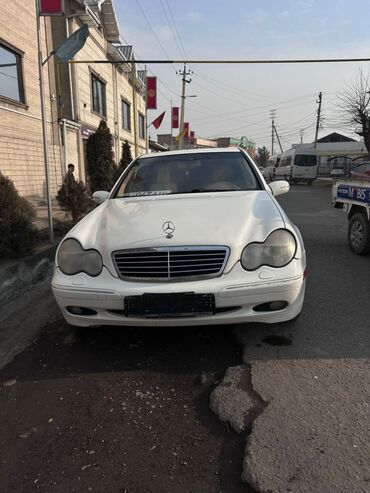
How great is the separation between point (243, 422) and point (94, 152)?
634 inches

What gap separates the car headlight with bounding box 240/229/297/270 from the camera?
3.17 m

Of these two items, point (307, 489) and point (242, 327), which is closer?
point (307, 489)

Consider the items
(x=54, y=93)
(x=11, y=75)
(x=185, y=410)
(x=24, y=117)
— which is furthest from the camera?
(x=54, y=93)

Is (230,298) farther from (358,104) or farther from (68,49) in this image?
(358,104)

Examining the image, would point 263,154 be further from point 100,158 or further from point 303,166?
point 100,158

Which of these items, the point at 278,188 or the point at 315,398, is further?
the point at 278,188

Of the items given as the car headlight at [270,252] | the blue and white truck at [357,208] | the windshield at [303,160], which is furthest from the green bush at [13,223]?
the windshield at [303,160]

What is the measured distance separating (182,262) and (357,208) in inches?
193

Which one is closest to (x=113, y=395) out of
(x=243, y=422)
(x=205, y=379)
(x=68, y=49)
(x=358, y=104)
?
(x=205, y=379)

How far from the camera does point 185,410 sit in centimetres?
268

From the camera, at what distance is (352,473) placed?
6.81 feet

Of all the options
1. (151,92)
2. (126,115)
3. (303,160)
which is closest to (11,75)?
(151,92)

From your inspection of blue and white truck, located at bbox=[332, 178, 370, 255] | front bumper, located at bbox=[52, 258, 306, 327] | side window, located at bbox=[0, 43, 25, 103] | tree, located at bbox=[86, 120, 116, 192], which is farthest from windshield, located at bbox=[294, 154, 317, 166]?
front bumper, located at bbox=[52, 258, 306, 327]

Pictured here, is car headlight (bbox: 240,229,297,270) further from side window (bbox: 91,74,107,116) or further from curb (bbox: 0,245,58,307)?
side window (bbox: 91,74,107,116)
